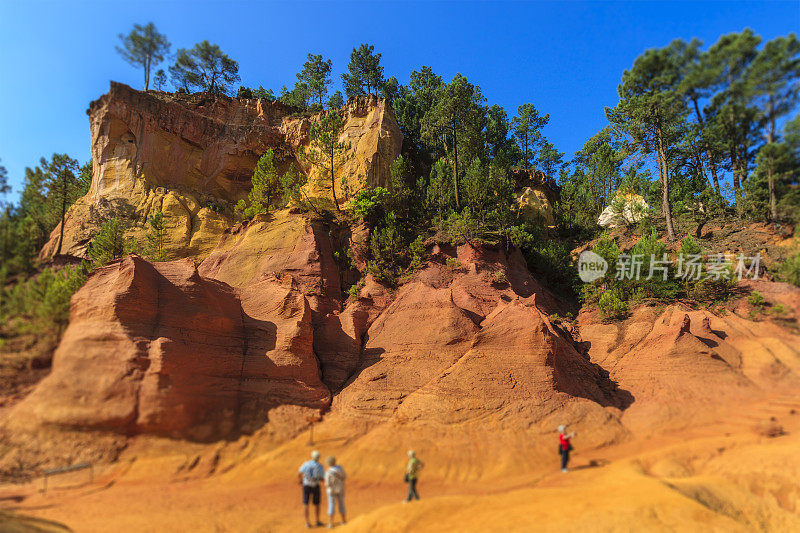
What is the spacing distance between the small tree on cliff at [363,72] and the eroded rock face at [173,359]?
27.7 m

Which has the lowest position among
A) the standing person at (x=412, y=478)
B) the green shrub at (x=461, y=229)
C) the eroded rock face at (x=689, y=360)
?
the standing person at (x=412, y=478)

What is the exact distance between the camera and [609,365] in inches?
575

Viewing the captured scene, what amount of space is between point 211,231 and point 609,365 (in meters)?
22.9

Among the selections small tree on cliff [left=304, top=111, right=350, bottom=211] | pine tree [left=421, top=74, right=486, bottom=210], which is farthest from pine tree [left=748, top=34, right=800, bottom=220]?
small tree on cliff [left=304, top=111, right=350, bottom=211]

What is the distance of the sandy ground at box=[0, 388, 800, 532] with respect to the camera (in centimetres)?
600

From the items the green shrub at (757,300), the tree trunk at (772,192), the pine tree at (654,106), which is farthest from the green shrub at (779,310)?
the pine tree at (654,106)

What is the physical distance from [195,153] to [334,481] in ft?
89.8

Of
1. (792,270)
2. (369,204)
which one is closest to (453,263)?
(369,204)

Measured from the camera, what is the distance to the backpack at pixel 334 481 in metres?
6.57

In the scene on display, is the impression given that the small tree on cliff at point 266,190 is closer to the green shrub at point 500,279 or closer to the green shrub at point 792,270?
the green shrub at point 500,279

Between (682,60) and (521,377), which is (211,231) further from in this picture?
(682,60)

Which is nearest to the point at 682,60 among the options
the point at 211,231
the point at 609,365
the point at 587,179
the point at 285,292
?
the point at 609,365

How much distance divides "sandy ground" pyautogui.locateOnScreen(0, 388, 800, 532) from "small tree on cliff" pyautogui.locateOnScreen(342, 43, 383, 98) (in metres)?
32.9

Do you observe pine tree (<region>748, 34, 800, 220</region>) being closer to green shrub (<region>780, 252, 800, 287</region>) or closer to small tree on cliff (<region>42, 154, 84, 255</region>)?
green shrub (<region>780, 252, 800, 287</region>)
